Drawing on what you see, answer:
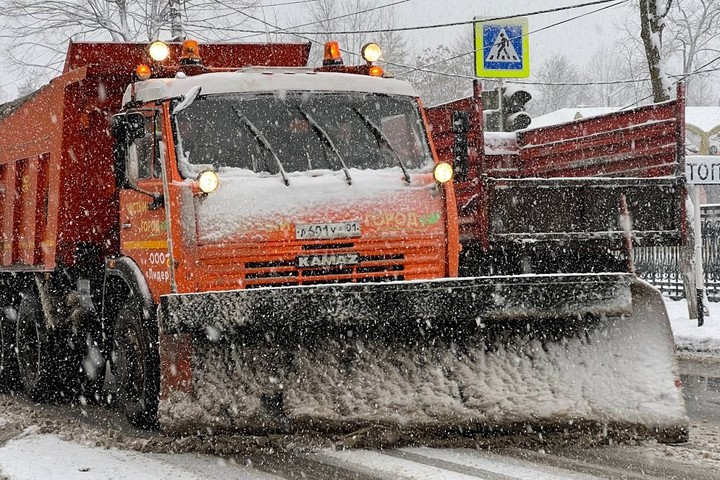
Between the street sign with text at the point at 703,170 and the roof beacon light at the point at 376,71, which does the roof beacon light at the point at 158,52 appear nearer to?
the roof beacon light at the point at 376,71

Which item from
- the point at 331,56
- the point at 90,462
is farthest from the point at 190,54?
the point at 90,462

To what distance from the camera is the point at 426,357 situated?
6.30 metres

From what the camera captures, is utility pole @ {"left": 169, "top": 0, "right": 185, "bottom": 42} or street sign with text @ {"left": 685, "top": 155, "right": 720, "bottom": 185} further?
utility pole @ {"left": 169, "top": 0, "right": 185, "bottom": 42}

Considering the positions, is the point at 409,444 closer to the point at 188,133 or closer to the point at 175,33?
the point at 188,133

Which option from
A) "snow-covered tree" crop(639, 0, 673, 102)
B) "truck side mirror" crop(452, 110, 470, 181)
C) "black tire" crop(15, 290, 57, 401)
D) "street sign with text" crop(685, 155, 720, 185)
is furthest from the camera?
"snow-covered tree" crop(639, 0, 673, 102)

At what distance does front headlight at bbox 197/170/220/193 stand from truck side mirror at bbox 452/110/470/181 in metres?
1.93

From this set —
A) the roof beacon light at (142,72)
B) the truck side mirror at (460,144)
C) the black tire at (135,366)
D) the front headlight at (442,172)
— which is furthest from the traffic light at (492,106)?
the black tire at (135,366)

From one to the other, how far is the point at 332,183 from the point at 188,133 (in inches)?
41.2

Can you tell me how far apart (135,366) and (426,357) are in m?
2.24

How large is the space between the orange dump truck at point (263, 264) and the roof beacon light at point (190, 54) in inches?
0.8

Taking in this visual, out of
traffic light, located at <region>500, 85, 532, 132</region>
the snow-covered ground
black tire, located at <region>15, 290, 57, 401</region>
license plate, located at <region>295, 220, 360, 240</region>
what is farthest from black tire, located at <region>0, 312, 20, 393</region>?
traffic light, located at <region>500, 85, 532, 132</region>

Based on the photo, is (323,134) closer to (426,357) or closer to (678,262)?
(426,357)

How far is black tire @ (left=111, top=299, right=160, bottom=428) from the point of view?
7.14m

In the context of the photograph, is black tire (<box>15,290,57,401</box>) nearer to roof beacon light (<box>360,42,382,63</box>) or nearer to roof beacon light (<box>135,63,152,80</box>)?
roof beacon light (<box>135,63,152,80</box>)
